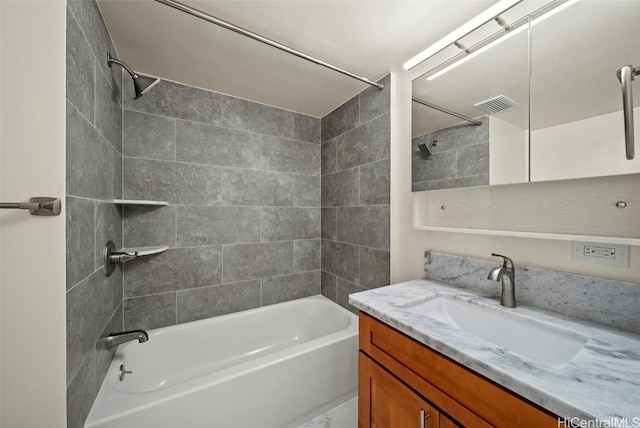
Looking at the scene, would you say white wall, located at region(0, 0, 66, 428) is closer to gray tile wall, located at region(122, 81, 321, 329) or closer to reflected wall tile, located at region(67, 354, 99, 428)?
reflected wall tile, located at region(67, 354, 99, 428)

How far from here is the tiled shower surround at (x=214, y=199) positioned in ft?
3.59

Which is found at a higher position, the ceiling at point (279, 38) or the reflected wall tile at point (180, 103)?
the ceiling at point (279, 38)

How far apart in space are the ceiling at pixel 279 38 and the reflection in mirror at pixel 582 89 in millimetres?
346

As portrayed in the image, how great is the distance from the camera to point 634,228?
0.79 m

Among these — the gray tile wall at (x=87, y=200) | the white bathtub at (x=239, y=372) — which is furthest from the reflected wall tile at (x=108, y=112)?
the white bathtub at (x=239, y=372)

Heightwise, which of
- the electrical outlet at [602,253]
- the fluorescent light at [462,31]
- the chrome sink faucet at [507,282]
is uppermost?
the fluorescent light at [462,31]

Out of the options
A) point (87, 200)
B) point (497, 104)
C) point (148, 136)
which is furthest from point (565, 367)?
point (148, 136)

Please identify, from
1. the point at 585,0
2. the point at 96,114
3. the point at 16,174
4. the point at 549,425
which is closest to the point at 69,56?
the point at 96,114

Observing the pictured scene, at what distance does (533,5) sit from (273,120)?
1749 millimetres

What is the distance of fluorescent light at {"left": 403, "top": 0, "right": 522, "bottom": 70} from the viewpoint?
1039mm

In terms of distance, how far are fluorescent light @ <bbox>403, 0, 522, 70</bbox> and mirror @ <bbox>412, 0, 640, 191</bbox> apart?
0.13 ft

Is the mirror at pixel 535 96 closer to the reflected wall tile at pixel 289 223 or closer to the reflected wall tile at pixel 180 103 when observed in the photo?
the reflected wall tile at pixel 289 223

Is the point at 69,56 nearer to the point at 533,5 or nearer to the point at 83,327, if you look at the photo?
the point at 83,327

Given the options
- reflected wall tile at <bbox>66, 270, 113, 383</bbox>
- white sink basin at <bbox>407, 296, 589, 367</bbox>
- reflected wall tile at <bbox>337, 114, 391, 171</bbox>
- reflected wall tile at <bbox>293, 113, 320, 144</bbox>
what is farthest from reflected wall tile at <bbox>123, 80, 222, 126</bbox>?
white sink basin at <bbox>407, 296, 589, 367</bbox>
